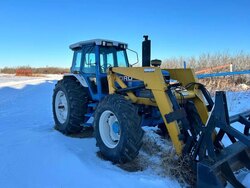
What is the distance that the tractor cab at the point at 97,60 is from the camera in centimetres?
579

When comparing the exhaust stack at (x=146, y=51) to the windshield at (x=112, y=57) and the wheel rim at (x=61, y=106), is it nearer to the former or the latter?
the windshield at (x=112, y=57)

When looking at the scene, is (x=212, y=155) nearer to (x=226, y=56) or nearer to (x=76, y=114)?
(x=76, y=114)

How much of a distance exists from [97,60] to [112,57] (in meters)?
0.55

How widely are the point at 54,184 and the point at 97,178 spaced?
0.53 meters

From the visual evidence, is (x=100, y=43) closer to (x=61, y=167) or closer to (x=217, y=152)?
(x=61, y=167)

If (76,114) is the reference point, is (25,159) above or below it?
below

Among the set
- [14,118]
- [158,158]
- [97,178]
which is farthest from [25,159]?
[14,118]

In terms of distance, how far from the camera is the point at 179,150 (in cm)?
383

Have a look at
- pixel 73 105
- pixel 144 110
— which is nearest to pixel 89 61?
pixel 73 105

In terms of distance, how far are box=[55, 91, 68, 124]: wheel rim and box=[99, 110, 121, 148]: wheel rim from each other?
2.05 metres

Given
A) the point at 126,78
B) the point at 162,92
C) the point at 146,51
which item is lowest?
the point at 162,92

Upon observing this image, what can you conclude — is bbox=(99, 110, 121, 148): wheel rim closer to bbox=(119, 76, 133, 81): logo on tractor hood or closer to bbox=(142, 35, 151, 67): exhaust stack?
bbox=(119, 76, 133, 81): logo on tractor hood

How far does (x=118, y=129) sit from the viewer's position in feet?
14.6

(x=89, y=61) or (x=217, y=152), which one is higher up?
(x=89, y=61)
